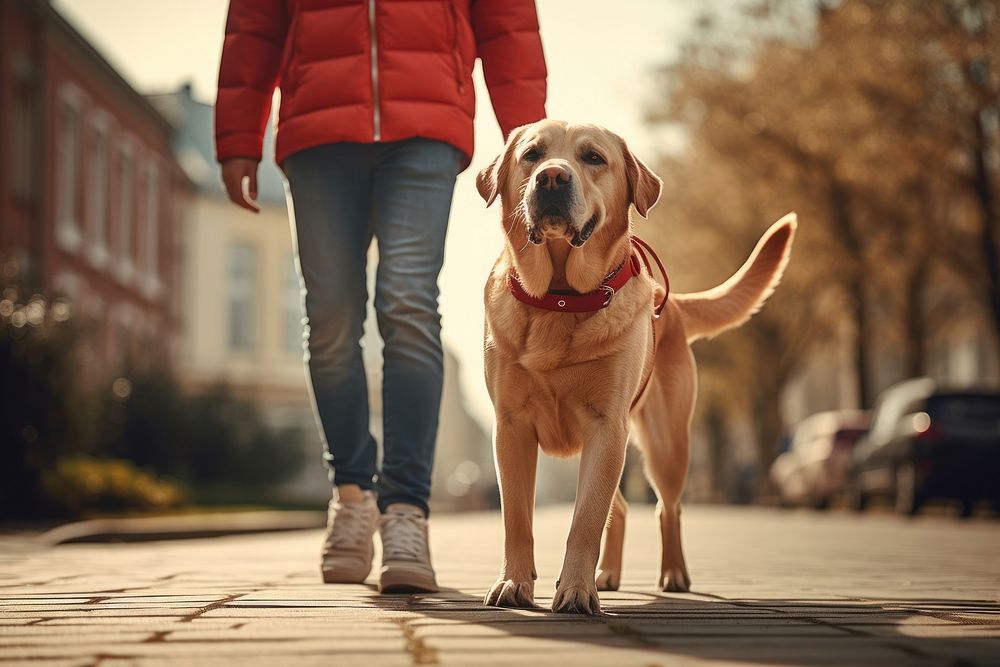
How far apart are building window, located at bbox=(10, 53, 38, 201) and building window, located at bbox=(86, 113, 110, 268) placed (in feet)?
10.6

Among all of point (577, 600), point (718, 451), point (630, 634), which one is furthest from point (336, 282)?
point (718, 451)

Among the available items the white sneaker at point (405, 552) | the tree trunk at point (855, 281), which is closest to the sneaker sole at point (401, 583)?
the white sneaker at point (405, 552)

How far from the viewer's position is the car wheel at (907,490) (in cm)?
1667

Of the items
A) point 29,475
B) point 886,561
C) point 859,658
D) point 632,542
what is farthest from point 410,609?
point 29,475

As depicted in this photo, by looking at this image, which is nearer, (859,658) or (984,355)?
(859,658)

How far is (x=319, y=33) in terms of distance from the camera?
5.04 metres

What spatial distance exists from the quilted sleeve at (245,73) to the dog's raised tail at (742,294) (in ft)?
5.90

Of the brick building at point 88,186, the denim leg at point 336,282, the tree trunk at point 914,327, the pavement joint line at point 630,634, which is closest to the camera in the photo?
the pavement joint line at point 630,634

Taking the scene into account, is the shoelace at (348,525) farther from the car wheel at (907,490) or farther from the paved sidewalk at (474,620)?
the car wheel at (907,490)

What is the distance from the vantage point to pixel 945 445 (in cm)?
1616

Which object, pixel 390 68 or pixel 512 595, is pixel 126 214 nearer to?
pixel 390 68

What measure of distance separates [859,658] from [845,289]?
82.3ft

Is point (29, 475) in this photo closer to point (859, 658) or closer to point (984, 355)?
point (859, 658)

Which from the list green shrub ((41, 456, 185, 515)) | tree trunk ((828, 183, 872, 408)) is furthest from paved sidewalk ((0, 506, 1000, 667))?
tree trunk ((828, 183, 872, 408))
